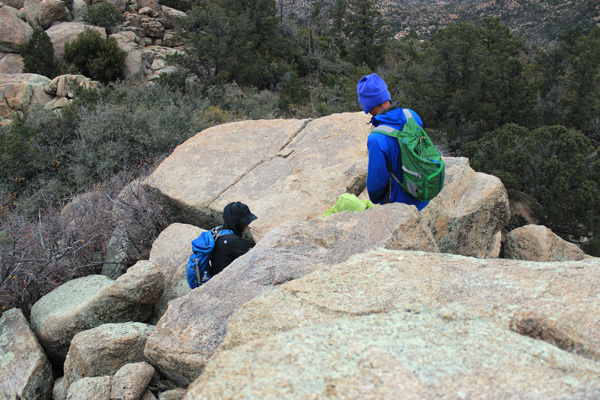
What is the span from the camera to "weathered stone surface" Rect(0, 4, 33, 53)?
1453 centimetres

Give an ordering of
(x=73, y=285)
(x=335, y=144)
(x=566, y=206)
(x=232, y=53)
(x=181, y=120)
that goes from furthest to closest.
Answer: (x=232, y=53), (x=181, y=120), (x=566, y=206), (x=335, y=144), (x=73, y=285)

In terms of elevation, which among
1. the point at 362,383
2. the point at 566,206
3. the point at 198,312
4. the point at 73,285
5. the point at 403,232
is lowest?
the point at 566,206

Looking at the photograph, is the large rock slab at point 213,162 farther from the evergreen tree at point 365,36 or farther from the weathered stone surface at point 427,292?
the evergreen tree at point 365,36

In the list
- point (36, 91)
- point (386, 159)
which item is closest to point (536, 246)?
point (386, 159)

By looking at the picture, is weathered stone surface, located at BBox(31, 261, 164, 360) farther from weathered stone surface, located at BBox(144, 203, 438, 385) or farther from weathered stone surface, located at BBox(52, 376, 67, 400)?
weathered stone surface, located at BBox(144, 203, 438, 385)

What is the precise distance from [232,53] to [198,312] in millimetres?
13077

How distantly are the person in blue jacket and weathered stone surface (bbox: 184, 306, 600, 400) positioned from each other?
153cm

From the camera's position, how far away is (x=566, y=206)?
7113 millimetres

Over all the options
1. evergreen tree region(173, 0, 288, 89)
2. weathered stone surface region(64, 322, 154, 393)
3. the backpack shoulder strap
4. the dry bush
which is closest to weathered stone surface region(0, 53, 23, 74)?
evergreen tree region(173, 0, 288, 89)

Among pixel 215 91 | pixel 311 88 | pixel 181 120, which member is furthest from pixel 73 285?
pixel 311 88

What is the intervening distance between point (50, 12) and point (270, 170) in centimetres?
1530

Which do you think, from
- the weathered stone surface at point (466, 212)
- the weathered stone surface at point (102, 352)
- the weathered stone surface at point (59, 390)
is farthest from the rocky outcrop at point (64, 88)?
the weathered stone surface at point (466, 212)

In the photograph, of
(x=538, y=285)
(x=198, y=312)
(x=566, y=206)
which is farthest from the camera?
(x=566, y=206)

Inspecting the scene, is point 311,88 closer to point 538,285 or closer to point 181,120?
point 181,120
